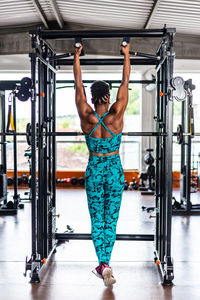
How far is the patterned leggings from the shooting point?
2.47 meters

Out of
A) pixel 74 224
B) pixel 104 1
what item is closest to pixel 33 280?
pixel 74 224

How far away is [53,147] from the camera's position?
3314 mm

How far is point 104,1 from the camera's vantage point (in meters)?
6.30

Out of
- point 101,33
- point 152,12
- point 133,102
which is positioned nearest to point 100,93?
point 101,33

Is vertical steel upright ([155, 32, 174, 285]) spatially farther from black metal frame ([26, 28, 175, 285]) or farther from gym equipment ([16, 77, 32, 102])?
gym equipment ([16, 77, 32, 102])

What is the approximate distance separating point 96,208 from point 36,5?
17.4 ft

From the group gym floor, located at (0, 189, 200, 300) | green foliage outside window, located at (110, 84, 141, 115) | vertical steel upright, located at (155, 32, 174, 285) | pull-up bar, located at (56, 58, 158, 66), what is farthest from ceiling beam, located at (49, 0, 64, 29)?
vertical steel upright, located at (155, 32, 174, 285)

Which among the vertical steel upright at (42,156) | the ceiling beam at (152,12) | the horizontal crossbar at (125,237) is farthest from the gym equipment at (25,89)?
the ceiling beam at (152,12)

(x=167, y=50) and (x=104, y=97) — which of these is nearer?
(x=104, y=97)

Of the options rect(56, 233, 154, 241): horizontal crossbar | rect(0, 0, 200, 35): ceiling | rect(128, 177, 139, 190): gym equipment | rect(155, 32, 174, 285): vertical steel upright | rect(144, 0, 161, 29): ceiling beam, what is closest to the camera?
rect(155, 32, 174, 285): vertical steel upright

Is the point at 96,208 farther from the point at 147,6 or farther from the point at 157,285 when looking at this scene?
the point at 147,6

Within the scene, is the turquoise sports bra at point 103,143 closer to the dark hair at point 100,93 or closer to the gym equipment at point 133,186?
the dark hair at point 100,93

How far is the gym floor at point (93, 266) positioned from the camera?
8.07ft

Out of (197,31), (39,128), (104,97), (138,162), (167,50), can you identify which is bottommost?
(138,162)
